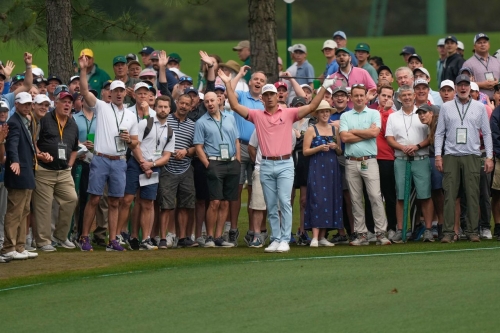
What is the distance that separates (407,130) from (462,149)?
800 mm

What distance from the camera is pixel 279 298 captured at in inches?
424

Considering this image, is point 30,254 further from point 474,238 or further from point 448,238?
point 474,238

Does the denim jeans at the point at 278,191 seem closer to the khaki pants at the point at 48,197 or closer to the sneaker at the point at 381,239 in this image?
the sneaker at the point at 381,239

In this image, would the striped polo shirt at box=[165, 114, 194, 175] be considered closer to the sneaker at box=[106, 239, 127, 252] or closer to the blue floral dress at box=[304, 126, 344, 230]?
the sneaker at box=[106, 239, 127, 252]

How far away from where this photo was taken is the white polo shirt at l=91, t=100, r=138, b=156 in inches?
590

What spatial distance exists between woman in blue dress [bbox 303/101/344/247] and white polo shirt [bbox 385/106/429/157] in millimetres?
789

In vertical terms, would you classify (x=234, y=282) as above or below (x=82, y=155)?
below

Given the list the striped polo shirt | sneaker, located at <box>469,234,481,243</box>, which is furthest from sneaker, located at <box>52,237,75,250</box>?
sneaker, located at <box>469,234,481,243</box>

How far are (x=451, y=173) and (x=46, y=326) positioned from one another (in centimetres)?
685

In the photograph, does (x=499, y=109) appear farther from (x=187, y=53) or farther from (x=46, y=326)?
(x=187, y=53)

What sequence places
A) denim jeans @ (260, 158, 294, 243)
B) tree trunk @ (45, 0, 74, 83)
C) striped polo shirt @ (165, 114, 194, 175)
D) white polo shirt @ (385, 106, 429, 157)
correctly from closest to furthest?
1. denim jeans @ (260, 158, 294, 243)
2. white polo shirt @ (385, 106, 429, 157)
3. striped polo shirt @ (165, 114, 194, 175)
4. tree trunk @ (45, 0, 74, 83)

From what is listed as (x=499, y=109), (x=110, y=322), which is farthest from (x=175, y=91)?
(x=110, y=322)

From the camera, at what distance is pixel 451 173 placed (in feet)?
49.8

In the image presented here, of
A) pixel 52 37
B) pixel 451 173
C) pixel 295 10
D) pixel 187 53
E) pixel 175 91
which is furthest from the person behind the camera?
pixel 295 10
